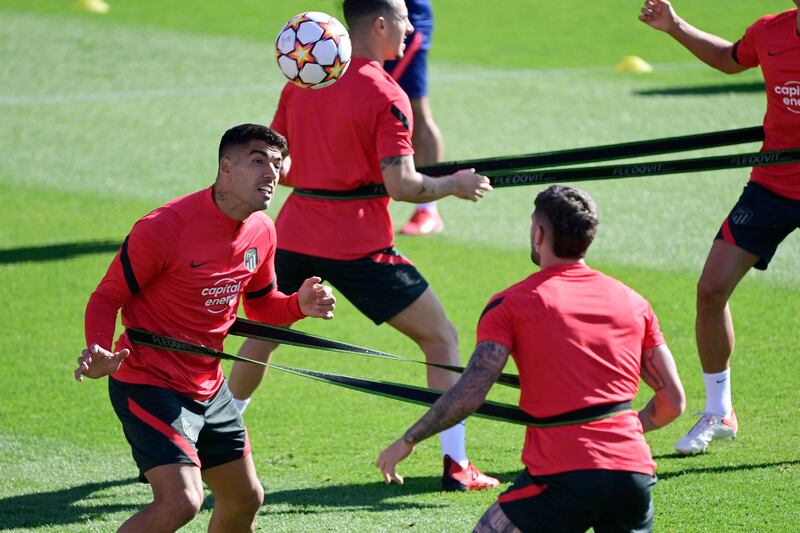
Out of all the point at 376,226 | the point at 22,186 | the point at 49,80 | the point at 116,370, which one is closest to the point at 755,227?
the point at 376,226

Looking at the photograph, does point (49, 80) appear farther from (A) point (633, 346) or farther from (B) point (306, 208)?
(A) point (633, 346)

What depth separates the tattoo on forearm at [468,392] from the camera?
14.1 feet

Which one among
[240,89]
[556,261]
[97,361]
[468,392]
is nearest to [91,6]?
[240,89]

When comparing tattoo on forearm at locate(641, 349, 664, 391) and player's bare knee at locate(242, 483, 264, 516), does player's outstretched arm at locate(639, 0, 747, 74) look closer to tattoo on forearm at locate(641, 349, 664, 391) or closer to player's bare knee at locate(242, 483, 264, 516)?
tattoo on forearm at locate(641, 349, 664, 391)

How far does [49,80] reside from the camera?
59.9 feet

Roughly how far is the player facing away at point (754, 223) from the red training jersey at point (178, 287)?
2962 mm

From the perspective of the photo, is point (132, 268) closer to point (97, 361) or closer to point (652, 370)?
point (97, 361)

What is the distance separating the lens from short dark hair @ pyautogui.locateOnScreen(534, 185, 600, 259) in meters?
4.43

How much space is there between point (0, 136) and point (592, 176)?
10.7 m

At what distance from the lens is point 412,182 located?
6496 mm

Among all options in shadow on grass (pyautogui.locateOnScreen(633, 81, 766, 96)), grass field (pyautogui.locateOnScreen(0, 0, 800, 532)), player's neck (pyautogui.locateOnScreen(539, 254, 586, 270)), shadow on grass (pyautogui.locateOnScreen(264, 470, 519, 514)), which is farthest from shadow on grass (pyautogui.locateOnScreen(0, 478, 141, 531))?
shadow on grass (pyautogui.locateOnScreen(633, 81, 766, 96))

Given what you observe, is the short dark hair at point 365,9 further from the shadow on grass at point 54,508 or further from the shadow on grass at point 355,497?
the shadow on grass at point 54,508

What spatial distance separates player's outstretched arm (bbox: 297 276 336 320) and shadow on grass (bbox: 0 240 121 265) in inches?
253

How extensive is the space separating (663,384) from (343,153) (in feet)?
9.42
